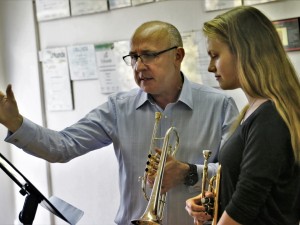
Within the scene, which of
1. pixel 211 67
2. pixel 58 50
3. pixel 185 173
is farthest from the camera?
pixel 58 50

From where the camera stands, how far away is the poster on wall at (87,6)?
8.62 feet

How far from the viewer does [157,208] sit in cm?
140

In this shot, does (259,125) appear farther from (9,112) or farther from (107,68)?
(107,68)

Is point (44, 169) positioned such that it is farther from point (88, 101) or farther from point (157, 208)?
point (157, 208)

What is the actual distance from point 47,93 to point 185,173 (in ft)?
5.36

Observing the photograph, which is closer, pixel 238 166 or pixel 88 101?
pixel 238 166

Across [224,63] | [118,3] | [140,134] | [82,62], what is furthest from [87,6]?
[224,63]

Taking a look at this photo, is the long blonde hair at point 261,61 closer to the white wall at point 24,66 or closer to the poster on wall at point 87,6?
the poster on wall at point 87,6

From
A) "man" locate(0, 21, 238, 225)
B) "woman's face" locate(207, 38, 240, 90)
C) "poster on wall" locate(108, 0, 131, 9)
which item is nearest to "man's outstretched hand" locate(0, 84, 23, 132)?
"man" locate(0, 21, 238, 225)

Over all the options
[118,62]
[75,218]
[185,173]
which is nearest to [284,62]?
[185,173]

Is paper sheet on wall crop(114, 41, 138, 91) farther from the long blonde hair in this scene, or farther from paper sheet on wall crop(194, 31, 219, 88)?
the long blonde hair

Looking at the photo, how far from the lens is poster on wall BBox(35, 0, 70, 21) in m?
2.75

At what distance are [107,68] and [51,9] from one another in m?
0.59

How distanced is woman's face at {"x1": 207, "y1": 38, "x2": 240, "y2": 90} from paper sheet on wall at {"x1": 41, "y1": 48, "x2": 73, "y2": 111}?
1.79 meters
